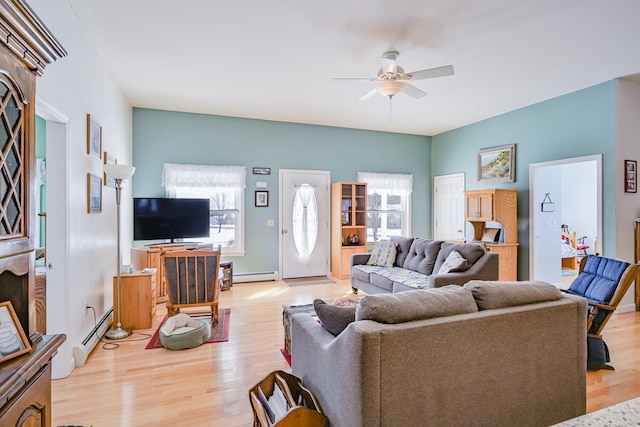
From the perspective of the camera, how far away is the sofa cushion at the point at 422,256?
14.7 feet

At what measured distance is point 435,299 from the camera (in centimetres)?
176

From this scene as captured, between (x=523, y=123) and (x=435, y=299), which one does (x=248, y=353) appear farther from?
(x=523, y=123)

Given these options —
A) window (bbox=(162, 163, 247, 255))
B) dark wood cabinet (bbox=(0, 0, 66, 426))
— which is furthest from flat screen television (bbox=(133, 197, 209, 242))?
dark wood cabinet (bbox=(0, 0, 66, 426))

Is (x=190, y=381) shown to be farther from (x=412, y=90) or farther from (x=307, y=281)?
(x=307, y=281)

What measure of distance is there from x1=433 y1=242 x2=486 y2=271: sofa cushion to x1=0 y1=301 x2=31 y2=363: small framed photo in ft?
12.7

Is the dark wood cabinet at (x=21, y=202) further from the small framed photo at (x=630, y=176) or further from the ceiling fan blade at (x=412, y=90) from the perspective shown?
the small framed photo at (x=630, y=176)

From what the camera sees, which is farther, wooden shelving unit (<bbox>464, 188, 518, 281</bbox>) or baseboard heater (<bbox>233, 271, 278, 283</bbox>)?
baseboard heater (<bbox>233, 271, 278, 283</bbox>)

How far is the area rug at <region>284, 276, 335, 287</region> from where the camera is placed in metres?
5.95

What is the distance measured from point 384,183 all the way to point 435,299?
212 inches

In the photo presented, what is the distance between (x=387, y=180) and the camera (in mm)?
7012

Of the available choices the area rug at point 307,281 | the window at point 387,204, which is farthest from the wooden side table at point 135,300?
the window at point 387,204

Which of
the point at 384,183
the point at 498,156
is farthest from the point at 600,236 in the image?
the point at 384,183

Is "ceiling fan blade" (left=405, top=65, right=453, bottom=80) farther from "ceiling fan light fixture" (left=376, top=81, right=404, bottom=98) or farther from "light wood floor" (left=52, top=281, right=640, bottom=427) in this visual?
"light wood floor" (left=52, top=281, right=640, bottom=427)

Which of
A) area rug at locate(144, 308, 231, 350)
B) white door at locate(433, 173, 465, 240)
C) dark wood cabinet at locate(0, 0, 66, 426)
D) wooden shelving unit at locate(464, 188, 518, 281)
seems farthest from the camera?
white door at locate(433, 173, 465, 240)
